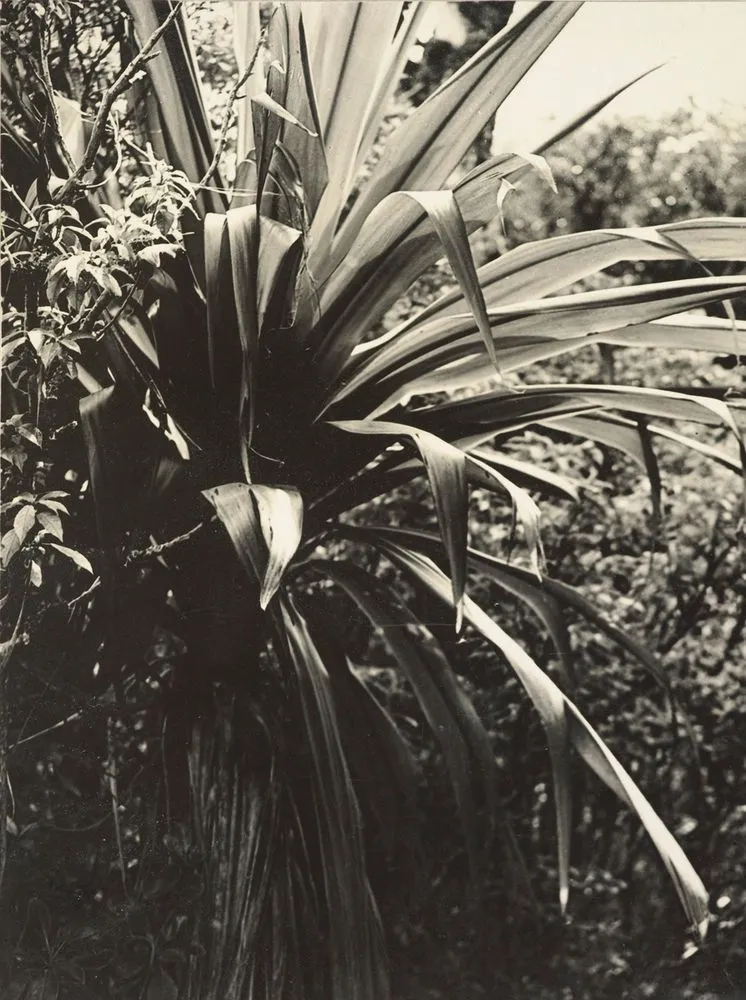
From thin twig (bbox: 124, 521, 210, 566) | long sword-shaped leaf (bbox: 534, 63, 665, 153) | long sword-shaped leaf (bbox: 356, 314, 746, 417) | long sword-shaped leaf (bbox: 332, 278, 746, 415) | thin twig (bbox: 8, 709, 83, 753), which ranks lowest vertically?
thin twig (bbox: 8, 709, 83, 753)

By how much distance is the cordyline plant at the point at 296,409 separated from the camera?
1.05 m

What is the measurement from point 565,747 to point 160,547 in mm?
497

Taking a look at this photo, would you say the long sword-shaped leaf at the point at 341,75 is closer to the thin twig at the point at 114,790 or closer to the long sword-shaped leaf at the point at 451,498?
the long sword-shaped leaf at the point at 451,498

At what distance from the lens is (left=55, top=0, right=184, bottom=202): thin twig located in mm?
1038

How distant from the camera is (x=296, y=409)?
3.63 ft

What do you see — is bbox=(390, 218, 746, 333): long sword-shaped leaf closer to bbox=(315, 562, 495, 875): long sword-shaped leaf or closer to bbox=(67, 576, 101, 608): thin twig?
bbox=(315, 562, 495, 875): long sword-shaped leaf

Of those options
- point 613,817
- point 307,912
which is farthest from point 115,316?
point 613,817

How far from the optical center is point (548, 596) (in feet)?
3.88

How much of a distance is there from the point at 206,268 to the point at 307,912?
0.71m

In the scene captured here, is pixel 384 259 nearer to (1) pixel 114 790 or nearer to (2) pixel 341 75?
(2) pixel 341 75

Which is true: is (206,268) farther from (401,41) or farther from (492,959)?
(492,959)

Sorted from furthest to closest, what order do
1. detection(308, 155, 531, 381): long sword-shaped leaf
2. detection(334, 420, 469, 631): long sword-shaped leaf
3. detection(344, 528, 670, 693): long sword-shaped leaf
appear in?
detection(344, 528, 670, 693): long sword-shaped leaf, detection(308, 155, 531, 381): long sword-shaped leaf, detection(334, 420, 469, 631): long sword-shaped leaf

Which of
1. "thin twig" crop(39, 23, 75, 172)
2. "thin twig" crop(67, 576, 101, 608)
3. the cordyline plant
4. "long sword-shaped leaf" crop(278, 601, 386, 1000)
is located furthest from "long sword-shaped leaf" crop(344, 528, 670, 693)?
"thin twig" crop(39, 23, 75, 172)

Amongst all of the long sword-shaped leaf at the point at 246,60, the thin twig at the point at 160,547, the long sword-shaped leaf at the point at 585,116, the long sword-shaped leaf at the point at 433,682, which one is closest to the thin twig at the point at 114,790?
the thin twig at the point at 160,547
